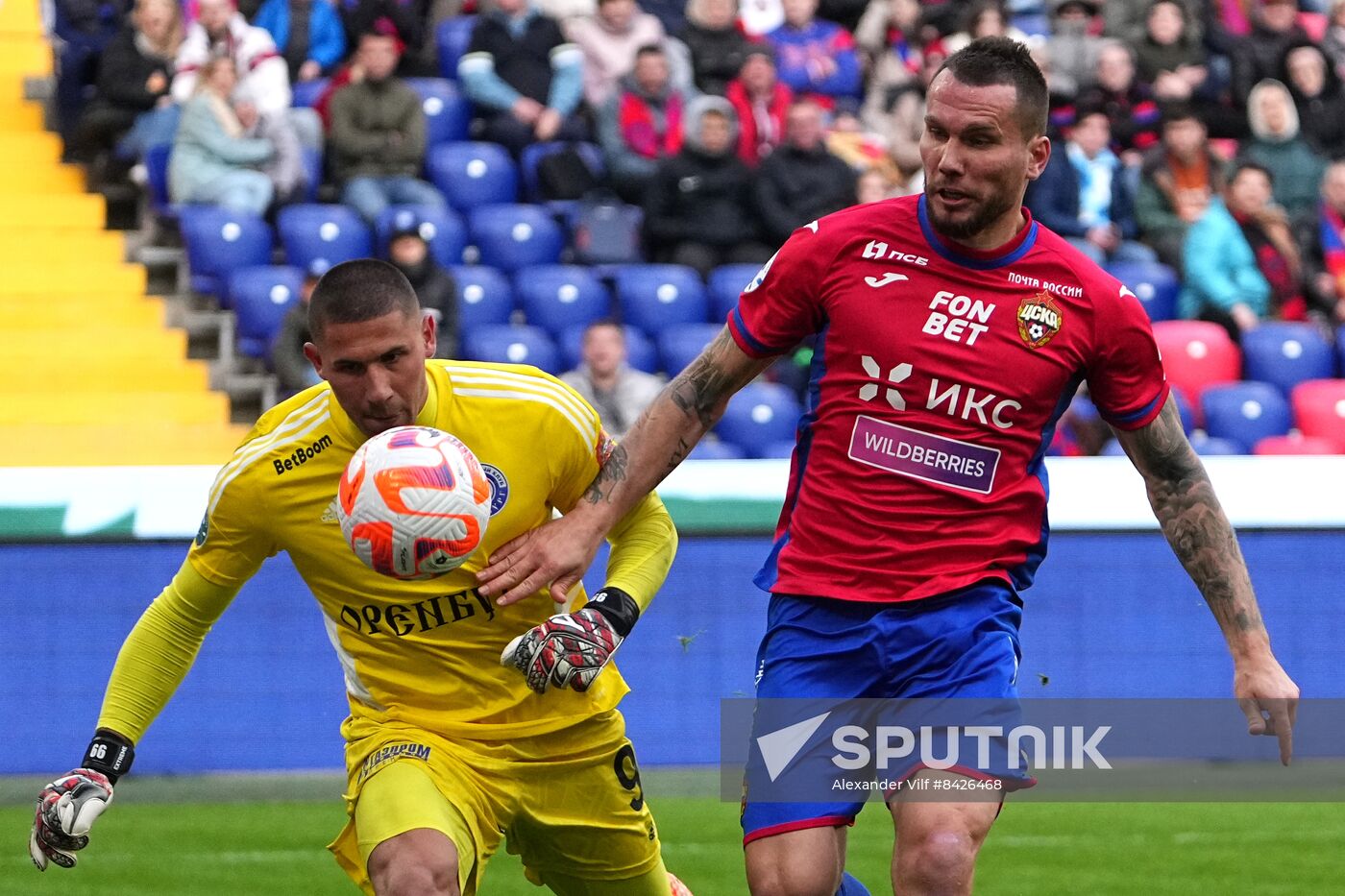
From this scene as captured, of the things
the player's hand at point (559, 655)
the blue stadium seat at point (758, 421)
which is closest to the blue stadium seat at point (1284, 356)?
the blue stadium seat at point (758, 421)

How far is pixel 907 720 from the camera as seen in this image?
16.2 ft

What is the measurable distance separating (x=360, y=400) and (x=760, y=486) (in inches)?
222

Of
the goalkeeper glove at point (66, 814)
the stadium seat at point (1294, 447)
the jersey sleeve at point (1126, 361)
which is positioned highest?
the jersey sleeve at point (1126, 361)

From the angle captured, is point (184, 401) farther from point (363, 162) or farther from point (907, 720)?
point (907, 720)

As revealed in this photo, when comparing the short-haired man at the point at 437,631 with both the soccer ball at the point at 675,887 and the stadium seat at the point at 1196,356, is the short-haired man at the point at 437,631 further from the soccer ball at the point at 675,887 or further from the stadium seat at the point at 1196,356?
the stadium seat at the point at 1196,356

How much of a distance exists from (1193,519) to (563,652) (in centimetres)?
161

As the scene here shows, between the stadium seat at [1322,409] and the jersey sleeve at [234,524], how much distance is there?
9036 millimetres

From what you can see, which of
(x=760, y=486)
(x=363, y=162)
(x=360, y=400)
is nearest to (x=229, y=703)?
(x=760, y=486)

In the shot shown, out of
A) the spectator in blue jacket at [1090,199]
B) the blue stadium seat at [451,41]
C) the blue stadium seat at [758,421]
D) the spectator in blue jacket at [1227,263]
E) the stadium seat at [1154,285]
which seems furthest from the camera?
the blue stadium seat at [451,41]

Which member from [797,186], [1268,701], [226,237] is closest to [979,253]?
[1268,701]

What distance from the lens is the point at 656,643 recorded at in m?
10.5

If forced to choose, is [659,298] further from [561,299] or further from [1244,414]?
[1244,414]

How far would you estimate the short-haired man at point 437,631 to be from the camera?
5180 millimetres

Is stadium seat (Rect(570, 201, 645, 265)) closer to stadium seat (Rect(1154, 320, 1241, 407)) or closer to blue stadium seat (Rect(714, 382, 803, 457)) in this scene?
blue stadium seat (Rect(714, 382, 803, 457))
